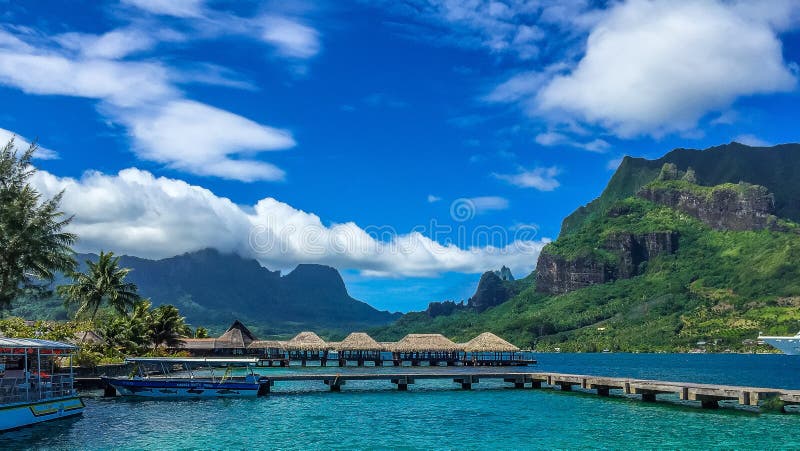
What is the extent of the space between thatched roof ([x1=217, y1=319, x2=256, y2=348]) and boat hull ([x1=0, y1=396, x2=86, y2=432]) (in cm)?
5913

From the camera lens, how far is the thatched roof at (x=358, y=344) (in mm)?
95062

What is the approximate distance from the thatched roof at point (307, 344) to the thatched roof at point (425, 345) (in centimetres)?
1070

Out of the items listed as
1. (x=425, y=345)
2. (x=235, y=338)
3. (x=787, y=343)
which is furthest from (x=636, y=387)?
(x=787, y=343)

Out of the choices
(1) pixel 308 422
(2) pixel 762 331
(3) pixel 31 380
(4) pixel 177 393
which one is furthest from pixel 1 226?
(2) pixel 762 331

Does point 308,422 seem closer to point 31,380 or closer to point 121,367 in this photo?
point 31,380

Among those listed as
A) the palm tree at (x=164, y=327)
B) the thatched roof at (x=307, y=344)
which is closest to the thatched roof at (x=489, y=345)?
the thatched roof at (x=307, y=344)

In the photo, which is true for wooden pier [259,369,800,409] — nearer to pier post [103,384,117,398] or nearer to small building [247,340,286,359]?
pier post [103,384,117,398]

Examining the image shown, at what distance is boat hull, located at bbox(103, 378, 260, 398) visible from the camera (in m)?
45.5

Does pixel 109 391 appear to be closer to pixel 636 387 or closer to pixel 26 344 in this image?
pixel 26 344

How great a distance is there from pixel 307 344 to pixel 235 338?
10902 mm

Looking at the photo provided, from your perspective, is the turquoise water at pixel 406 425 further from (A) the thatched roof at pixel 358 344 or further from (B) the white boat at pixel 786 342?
(B) the white boat at pixel 786 342

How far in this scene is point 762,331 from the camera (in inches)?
7106

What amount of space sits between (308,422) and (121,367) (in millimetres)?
27737

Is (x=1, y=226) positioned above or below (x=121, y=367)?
above
